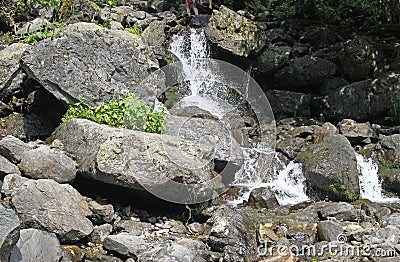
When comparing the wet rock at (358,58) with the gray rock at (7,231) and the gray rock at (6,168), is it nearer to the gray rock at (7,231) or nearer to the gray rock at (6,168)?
the gray rock at (6,168)

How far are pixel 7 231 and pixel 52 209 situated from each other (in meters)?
1.98

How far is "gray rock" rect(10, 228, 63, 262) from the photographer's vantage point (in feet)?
17.7

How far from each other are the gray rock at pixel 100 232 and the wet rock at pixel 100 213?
112 millimetres

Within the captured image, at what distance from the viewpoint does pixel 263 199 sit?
28.7ft

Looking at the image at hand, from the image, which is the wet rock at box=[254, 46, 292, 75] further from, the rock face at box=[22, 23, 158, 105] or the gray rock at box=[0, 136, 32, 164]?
the gray rock at box=[0, 136, 32, 164]

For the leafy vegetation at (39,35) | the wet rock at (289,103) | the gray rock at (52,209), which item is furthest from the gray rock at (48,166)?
the wet rock at (289,103)

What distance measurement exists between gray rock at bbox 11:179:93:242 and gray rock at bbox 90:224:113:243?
0.15 meters

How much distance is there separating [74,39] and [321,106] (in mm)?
6477

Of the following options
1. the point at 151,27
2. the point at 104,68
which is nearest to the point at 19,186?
the point at 104,68

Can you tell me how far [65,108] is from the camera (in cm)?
948

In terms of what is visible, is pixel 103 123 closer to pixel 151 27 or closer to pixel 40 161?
pixel 40 161

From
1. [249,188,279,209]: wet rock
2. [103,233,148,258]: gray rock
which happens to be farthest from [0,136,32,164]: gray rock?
[249,188,279,209]: wet rock

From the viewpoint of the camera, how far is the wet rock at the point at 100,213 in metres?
7.24

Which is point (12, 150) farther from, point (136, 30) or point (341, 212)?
point (136, 30)
